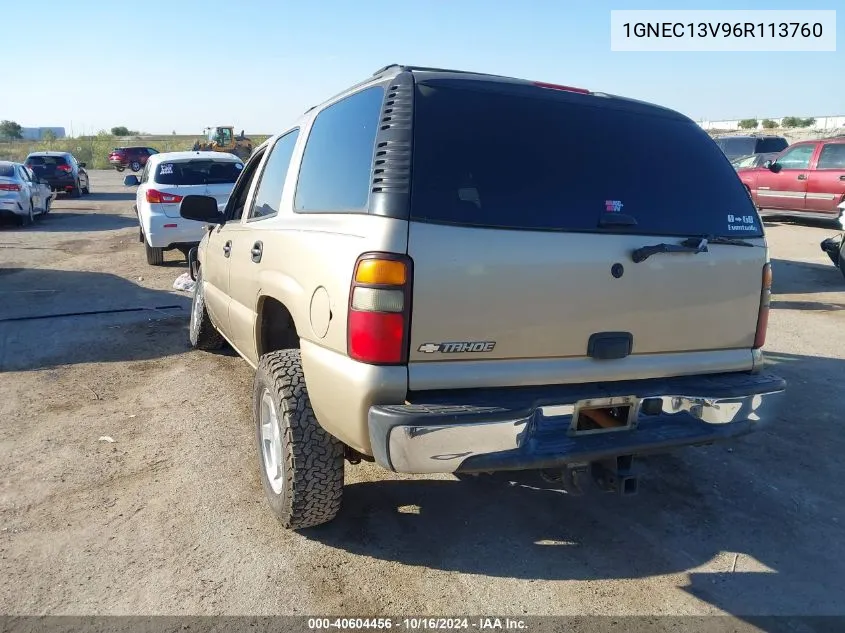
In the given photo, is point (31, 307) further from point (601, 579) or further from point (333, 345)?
point (601, 579)

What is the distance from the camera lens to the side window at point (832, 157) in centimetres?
1432

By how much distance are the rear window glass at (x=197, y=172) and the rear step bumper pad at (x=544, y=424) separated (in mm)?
8970

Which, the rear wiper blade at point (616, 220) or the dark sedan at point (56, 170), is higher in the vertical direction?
the dark sedan at point (56, 170)

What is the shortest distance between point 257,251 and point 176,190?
7337 millimetres

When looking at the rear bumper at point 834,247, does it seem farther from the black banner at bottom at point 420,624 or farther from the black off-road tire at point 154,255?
the black off-road tire at point 154,255

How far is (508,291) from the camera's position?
2.71m

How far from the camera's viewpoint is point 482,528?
135 inches

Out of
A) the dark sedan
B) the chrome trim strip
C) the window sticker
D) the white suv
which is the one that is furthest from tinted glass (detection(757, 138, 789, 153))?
the dark sedan

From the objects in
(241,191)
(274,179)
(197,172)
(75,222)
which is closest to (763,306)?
(274,179)

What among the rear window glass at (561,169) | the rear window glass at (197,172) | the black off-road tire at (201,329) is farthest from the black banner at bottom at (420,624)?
the rear window glass at (197,172)

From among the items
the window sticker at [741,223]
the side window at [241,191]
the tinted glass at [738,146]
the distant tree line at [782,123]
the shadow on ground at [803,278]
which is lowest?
the shadow on ground at [803,278]

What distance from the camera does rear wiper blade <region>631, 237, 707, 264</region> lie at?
290 cm

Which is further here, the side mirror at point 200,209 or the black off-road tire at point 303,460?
the side mirror at point 200,209

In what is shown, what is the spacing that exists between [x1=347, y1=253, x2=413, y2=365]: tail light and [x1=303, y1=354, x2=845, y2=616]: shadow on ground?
1123 millimetres
